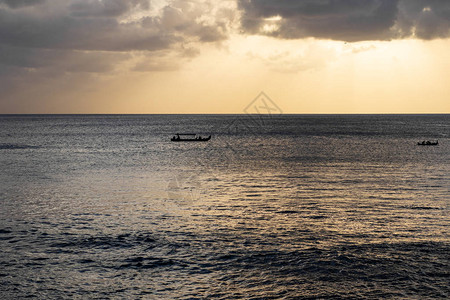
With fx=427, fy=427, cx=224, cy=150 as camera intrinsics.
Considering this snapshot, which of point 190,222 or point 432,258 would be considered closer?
point 432,258

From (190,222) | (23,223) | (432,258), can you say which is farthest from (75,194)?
(432,258)

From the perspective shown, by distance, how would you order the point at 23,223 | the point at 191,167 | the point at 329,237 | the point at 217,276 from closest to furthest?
the point at 217,276, the point at 329,237, the point at 23,223, the point at 191,167

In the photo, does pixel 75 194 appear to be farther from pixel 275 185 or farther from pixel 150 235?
pixel 275 185

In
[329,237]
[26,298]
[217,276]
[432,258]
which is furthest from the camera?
[329,237]

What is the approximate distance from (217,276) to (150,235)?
8.75 metres

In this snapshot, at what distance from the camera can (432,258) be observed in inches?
975

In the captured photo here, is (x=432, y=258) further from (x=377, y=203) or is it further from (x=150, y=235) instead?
(x=150, y=235)

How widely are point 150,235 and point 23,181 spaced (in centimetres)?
3142

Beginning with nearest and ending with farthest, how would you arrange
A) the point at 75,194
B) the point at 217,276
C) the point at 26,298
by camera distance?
the point at 26,298
the point at 217,276
the point at 75,194

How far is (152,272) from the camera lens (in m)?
23.1

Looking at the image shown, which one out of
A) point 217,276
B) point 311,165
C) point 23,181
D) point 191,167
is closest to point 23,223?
point 217,276

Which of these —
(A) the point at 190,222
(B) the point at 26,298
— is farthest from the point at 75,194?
(B) the point at 26,298

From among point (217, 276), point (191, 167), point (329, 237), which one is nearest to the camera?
point (217, 276)

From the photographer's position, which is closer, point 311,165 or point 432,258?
point 432,258
